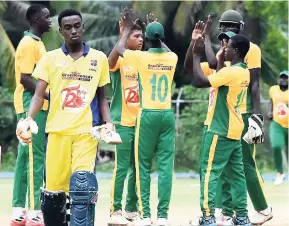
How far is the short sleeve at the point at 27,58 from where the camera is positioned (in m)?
9.77

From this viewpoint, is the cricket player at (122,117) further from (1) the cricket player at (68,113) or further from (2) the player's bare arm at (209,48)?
(1) the cricket player at (68,113)

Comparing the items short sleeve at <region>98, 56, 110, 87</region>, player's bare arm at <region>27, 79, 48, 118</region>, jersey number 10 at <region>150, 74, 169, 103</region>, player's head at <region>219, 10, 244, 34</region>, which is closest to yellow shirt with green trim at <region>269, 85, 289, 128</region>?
player's head at <region>219, 10, 244, 34</region>

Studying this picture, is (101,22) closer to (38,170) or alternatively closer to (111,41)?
(111,41)

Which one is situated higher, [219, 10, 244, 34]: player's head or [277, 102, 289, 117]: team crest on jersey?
[219, 10, 244, 34]: player's head

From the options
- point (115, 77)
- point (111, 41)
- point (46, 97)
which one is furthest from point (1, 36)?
point (46, 97)

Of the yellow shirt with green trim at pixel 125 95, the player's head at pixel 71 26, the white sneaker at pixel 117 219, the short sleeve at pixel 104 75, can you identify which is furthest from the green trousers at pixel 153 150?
the player's head at pixel 71 26

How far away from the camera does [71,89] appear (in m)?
7.77

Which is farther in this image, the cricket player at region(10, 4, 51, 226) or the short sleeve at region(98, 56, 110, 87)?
the cricket player at region(10, 4, 51, 226)

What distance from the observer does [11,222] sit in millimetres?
10195

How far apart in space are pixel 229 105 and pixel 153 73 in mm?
845

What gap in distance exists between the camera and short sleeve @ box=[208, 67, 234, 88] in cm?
958

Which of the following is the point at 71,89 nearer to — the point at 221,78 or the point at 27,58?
the point at 27,58

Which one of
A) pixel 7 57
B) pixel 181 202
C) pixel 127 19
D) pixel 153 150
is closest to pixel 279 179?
pixel 181 202

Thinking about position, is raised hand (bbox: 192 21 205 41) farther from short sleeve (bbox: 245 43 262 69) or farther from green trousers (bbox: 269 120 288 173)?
green trousers (bbox: 269 120 288 173)
